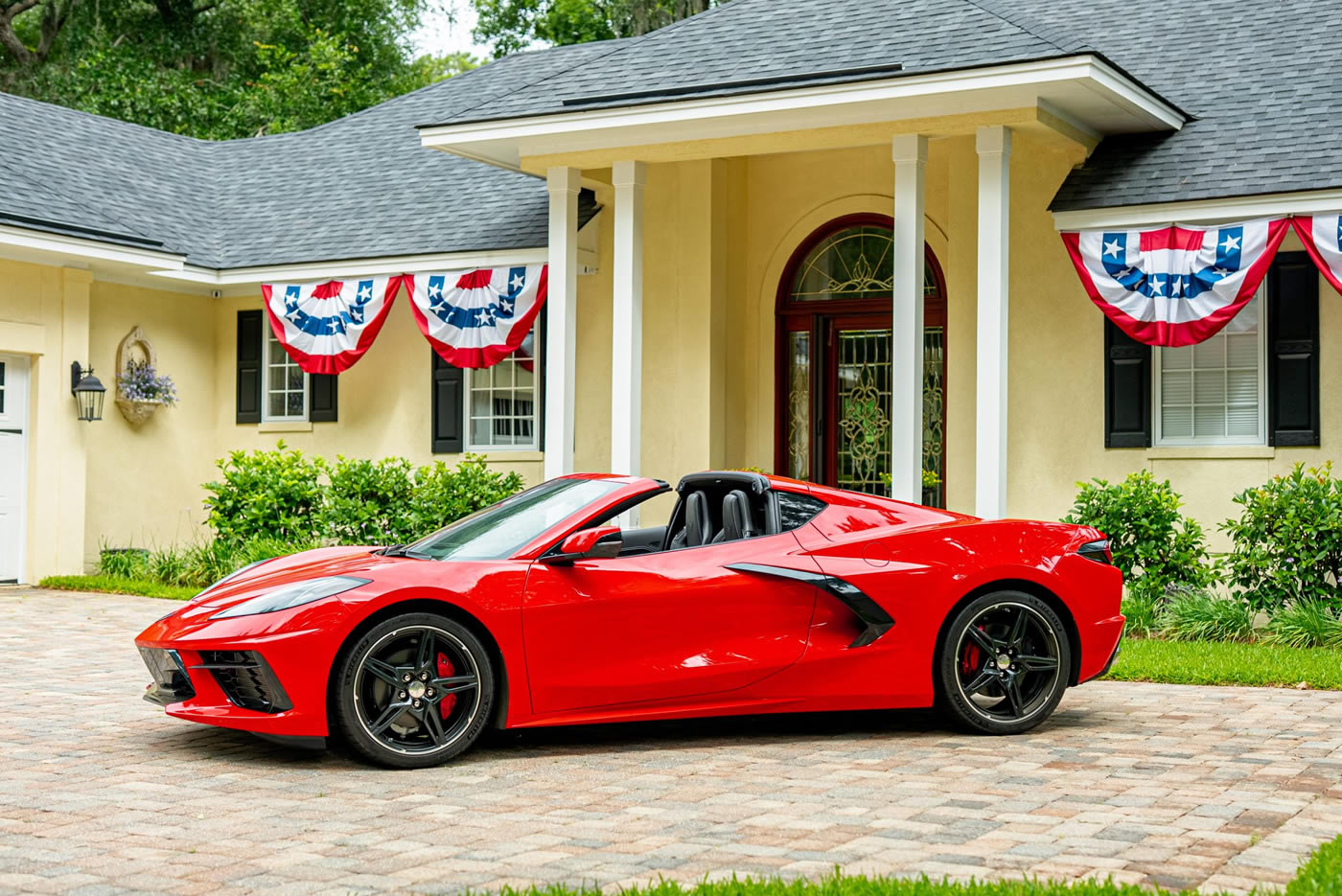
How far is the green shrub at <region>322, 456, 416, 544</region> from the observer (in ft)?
49.7

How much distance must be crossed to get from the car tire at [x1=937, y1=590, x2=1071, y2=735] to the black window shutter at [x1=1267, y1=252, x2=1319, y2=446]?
6.35 m

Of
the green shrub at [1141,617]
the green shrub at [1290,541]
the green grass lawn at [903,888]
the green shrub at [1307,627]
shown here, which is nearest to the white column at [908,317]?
the green shrub at [1141,617]

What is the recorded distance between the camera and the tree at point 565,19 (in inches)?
1270

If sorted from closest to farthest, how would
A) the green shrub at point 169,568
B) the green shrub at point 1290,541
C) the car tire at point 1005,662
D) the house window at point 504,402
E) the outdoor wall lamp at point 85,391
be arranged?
A: 1. the car tire at point 1005,662
2. the green shrub at point 1290,541
3. the green shrub at point 169,568
4. the outdoor wall lamp at point 85,391
5. the house window at point 504,402

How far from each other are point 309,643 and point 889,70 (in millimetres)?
7623

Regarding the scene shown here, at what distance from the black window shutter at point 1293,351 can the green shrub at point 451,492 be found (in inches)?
281

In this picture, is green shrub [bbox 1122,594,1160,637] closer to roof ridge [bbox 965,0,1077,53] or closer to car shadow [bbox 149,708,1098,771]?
car shadow [bbox 149,708,1098,771]

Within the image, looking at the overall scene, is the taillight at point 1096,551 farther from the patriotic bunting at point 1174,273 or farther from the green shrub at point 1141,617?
the patriotic bunting at point 1174,273

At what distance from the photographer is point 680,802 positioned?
5750 mm

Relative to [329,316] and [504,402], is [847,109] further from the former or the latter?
[329,316]

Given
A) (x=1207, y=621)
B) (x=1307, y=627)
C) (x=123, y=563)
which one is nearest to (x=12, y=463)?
(x=123, y=563)

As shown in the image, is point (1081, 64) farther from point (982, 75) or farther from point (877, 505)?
point (877, 505)

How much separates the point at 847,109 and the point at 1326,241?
12.7ft

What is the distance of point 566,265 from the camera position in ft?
46.5
